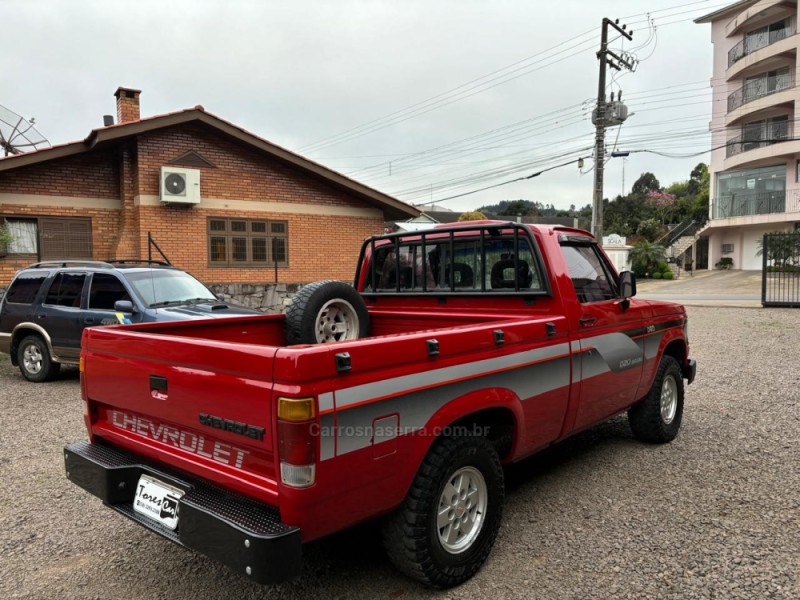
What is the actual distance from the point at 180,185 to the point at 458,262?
10746 millimetres

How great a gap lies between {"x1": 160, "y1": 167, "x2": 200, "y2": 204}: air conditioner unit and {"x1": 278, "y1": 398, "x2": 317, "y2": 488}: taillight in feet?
40.2

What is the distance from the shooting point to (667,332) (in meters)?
5.01

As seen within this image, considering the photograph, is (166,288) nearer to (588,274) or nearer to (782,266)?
(588,274)

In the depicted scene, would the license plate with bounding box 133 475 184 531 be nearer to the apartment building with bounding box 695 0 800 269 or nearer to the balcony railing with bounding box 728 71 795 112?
the apartment building with bounding box 695 0 800 269

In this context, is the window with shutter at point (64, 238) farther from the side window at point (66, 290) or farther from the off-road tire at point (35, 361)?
the side window at point (66, 290)

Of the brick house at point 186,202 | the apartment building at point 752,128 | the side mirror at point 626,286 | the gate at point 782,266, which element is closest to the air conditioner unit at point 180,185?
the brick house at point 186,202

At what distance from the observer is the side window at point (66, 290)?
315 inches

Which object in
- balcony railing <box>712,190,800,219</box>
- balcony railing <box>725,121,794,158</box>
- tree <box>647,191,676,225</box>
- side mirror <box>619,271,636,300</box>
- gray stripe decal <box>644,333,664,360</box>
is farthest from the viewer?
tree <box>647,191,676,225</box>

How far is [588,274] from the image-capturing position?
13.8 ft

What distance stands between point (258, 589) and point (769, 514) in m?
3.25

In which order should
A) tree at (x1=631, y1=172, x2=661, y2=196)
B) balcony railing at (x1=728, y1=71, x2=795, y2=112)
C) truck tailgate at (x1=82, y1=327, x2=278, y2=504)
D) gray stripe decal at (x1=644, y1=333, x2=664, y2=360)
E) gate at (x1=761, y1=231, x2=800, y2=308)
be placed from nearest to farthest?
truck tailgate at (x1=82, y1=327, x2=278, y2=504)
gray stripe decal at (x1=644, y1=333, x2=664, y2=360)
gate at (x1=761, y1=231, x2=800, y2=308)
balcony railing at (x1=728, y1=71, x2=795, y2=112)
tree at (x1=631, y1=172, x2=661, y2=196)

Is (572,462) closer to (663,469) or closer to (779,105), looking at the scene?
(663,469)

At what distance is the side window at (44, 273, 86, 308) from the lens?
8.01 m

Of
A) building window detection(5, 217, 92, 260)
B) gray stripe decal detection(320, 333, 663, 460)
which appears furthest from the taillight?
building window detection(5, 217, 92, 260)
